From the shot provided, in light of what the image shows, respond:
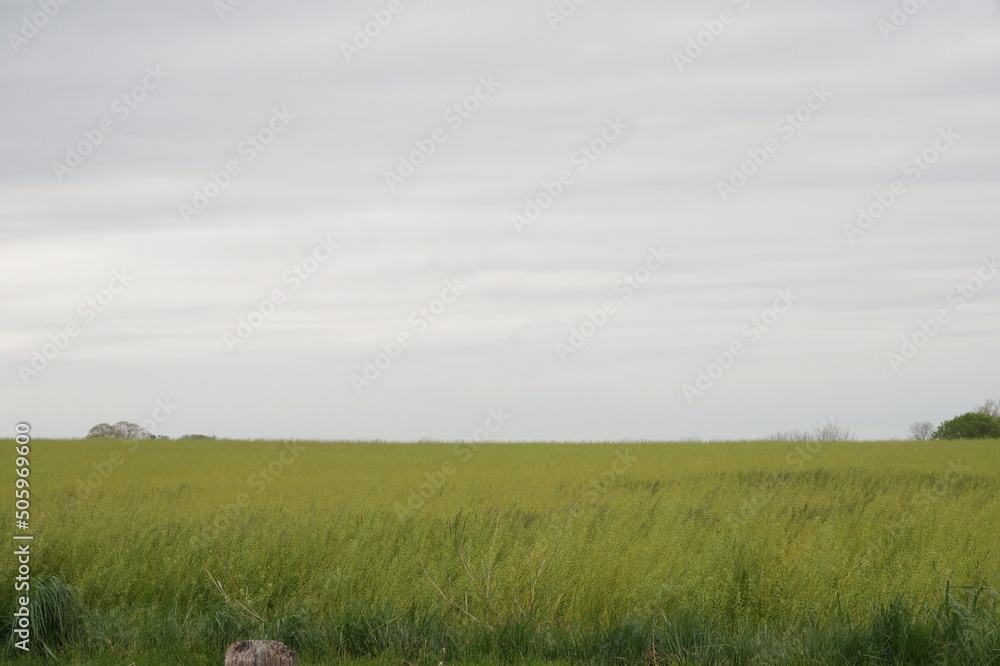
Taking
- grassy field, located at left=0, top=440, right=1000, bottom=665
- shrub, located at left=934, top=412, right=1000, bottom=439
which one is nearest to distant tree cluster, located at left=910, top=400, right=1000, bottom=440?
shrub, located at left=934, top=412, right=1000, bottom=439

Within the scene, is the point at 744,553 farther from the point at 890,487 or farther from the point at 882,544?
the point at 890,487

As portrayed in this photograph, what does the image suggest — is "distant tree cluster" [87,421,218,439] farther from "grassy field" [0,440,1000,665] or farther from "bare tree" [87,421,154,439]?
"grassy field" [0,440,1000,665]

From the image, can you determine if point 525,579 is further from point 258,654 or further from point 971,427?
point 971,427

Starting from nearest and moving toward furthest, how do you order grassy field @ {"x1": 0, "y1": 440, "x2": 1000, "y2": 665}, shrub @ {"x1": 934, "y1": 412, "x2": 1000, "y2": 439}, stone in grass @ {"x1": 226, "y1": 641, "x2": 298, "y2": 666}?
stone in grass @ {"x1": 226, "y1": 641, "x2": 298, "y2": 666} < grassy field @ {"x1": 0, "y1": 440, "x2": 1000, "y2": 665} < shrub @ {"x1": 934, "y1": 412, "x2": 1000, "y2": 439}

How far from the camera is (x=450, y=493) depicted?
61.7ft

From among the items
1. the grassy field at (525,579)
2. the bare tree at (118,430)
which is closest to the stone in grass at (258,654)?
the grassy field at (525,579)

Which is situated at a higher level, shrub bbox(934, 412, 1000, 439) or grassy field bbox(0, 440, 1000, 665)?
shrub bbox(934, 412, 1000, 439)

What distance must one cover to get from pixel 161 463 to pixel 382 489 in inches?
552

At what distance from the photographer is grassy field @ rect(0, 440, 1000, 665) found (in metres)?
7.01

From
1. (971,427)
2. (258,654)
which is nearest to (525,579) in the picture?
(258,654)

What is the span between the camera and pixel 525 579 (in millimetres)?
9125

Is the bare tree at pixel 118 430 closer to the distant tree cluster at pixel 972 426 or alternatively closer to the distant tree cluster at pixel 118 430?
the distant tree cluster at pixel 118 430

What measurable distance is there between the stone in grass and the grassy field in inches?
78.9

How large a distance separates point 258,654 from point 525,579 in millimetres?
4580
